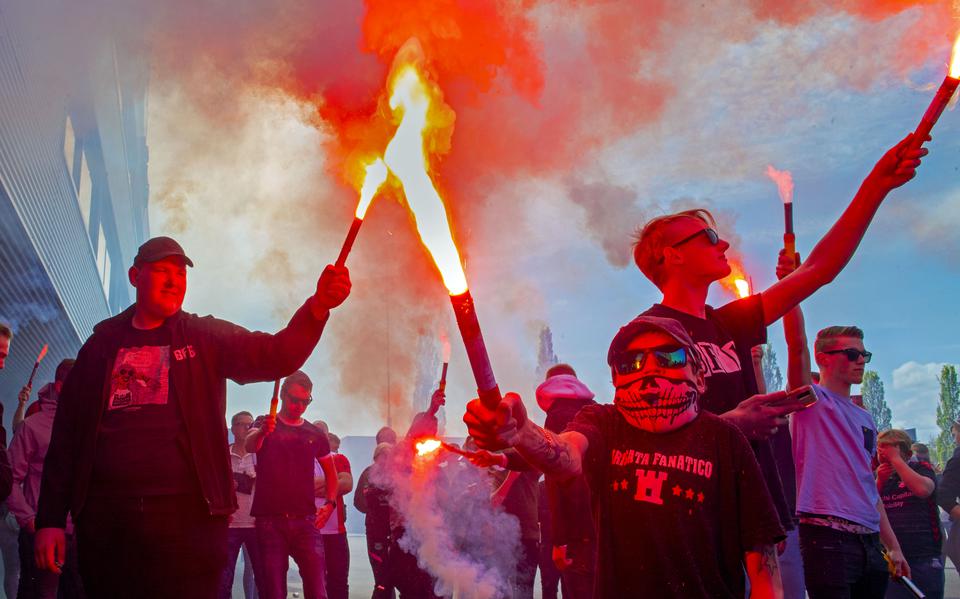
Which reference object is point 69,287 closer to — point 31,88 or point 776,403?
point 31,88

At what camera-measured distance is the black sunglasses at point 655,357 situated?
107 inches

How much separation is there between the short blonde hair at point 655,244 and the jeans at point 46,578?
4774 mm

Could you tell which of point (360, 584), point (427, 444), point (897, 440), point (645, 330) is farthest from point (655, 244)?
point (360, 584)

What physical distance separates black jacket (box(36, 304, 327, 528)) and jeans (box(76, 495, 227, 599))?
0.32 feet

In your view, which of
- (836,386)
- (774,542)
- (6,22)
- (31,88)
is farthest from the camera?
(31,88)

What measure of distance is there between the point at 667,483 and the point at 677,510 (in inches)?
3.6

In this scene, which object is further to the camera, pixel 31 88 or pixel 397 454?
pixel 31 88

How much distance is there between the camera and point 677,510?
8.47ft

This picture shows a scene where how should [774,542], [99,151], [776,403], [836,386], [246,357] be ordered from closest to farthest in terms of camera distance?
[774,542], [776,403], [246,357], [836,386], [99,151]

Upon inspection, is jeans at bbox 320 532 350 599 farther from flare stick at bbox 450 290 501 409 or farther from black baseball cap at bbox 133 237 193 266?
flare stick at bbox 450 290 501 409

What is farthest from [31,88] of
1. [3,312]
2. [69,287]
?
[69,287]

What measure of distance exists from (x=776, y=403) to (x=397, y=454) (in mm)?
6781

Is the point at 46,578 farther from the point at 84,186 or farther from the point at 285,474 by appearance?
the point at 84,186

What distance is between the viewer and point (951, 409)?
68438mm
